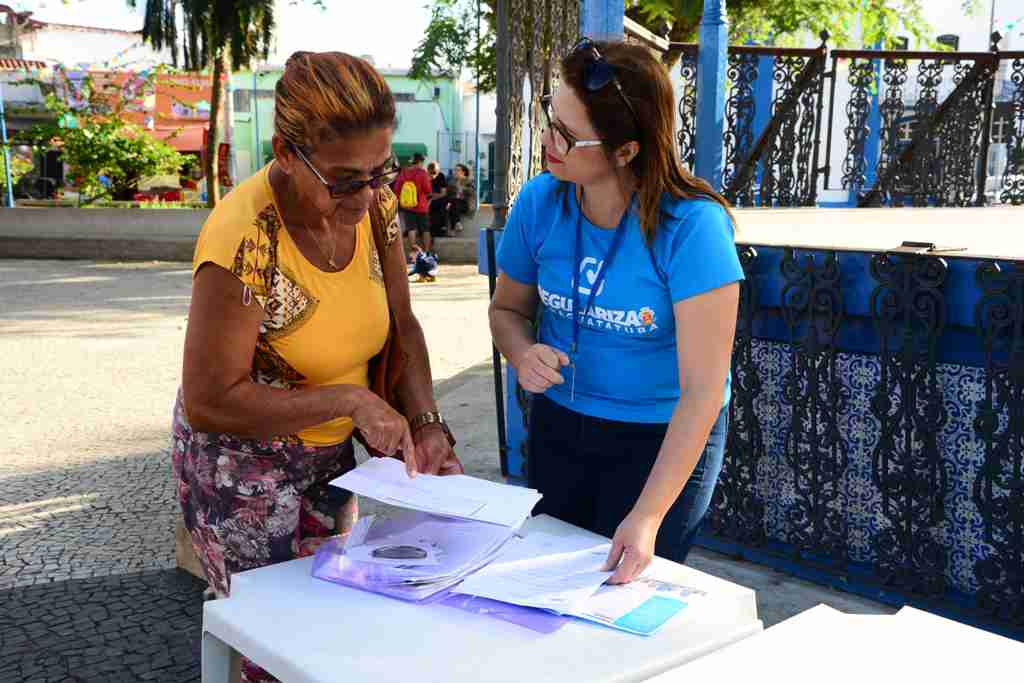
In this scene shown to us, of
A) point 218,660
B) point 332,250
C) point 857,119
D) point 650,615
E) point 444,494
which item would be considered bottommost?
point 218,660

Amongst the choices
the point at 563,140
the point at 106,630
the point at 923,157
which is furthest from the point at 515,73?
the point at 923,157

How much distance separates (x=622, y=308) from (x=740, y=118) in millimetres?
6994

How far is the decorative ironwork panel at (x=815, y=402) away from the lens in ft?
11.4

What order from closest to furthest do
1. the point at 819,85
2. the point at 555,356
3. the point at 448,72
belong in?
the point at 555,356, the point at 819,85, the point at 448,72

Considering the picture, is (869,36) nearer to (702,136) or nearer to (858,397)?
(702,136)

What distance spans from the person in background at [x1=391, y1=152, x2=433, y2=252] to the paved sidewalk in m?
4.91

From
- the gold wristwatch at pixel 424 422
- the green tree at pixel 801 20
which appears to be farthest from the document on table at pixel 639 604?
the green tree at pixel 801 20

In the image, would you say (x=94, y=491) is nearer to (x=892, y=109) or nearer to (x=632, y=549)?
(x=632, y=549)

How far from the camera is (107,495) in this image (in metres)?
4.99

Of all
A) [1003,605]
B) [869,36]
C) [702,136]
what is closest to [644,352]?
[1003,605]

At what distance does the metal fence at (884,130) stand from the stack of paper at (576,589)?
6907 millimetres

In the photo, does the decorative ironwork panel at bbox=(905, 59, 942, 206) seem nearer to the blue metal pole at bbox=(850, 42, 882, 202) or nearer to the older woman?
the blue metal pole at bbox=(850, 42, 882, 202)

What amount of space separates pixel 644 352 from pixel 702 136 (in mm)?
4118

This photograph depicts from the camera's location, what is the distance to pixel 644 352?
2.17m
